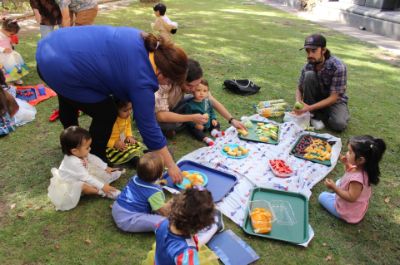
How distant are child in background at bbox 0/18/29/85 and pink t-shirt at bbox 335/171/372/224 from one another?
197 inches

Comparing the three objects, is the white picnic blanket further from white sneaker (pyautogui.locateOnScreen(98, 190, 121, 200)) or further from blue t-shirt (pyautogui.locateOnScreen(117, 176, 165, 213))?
white sneaker (pyautogui.locateOnScreen(98, 190, 121, 200))

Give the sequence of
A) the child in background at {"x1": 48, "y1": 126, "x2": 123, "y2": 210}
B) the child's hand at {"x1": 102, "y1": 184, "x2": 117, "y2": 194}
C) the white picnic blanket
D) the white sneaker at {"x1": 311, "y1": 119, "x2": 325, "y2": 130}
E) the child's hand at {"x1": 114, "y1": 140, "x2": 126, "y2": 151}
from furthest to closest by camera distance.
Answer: the white sneaker at {"x1": 311, "y1": 119, "x2": 325, "y2": 130} → the child's hand at {"x1": 114, "y1": 140, "x2": 126, "y2": 151} → the white picnic blanket → the child's hand at {"x1": 102, "y1": 184, "x2": 117, "y2": 194} → the child in background at {"x1": 48, "y1": 126, "x2": 123, "y2": 210}

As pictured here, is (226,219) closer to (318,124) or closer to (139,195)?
(139,195)

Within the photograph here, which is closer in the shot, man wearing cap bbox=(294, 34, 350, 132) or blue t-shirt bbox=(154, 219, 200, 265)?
blue t-shirt bbox=(154, 219, 200, 265)

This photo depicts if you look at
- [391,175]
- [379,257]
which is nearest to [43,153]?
[379,257]

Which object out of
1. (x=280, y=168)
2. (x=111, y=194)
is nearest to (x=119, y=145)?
(x=111, y=194)

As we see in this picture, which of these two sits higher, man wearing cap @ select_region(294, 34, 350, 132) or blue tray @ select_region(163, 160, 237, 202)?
man wearing cap @ select_region(294, 34, 350, 132)

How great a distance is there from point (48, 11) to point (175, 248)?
5.03 m

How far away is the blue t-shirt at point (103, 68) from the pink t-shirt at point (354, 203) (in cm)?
159

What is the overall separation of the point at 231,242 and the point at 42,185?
1.94 m

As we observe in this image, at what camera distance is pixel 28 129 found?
424 centimetres

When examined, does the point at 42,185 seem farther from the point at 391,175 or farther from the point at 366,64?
the point at 366,64

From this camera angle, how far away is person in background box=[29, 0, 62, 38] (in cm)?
542

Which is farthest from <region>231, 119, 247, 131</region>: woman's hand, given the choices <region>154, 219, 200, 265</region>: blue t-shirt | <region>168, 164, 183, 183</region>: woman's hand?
<region>154, 219, 200, 265</region>: blue t-shirt
